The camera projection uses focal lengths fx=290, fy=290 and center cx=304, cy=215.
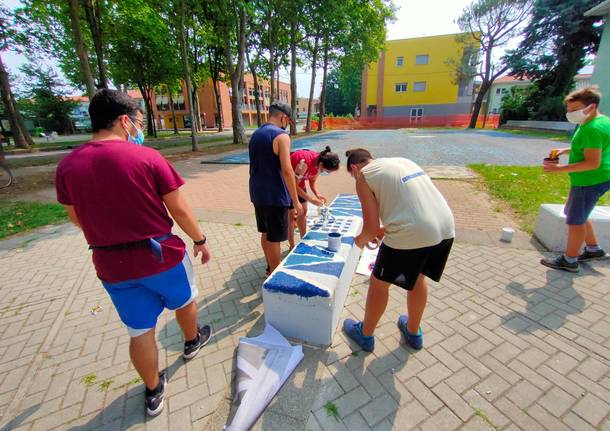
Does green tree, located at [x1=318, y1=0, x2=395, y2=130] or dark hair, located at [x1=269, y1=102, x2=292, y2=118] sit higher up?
green tree, located at [x1=318, y1=0, x2=395, y2=130]

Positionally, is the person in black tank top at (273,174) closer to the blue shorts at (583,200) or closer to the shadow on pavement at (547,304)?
the shadow on pavement at (547,304)

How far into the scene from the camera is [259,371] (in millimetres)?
2070

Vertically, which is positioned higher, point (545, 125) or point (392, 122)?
point (392, 122)

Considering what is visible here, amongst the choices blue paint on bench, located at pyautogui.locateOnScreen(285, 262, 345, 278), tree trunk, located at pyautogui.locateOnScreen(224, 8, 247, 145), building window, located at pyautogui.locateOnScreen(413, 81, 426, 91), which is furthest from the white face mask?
building window, located at pyautogui.locateOnScreen(413, 81, 426, 91)

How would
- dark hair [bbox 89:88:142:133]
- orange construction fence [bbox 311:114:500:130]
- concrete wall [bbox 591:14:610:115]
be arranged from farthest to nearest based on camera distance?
orange construction fence [bbox 311:114:500:130] < concrete wall [bbox 591:14:610:115] < dark hair [bbox 89:88:142:133]

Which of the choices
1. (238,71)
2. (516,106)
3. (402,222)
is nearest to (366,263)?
(402,222)

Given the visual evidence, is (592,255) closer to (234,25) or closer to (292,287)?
(292,287)

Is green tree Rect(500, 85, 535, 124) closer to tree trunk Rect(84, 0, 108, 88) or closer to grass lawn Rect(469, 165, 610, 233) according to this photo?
grass lawn Rect(469, 165, 610, 233)

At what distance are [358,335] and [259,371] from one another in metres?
0.83

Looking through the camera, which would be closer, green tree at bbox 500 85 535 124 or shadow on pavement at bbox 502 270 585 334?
shadow on pavement at bbox 502 270 585 334

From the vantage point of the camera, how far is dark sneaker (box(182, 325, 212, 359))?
7.51 feet

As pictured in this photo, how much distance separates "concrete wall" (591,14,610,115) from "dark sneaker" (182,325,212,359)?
950 inches

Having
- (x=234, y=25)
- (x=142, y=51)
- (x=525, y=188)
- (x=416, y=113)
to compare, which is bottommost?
(x=525, y=188)

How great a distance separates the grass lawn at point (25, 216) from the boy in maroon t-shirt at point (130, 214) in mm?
5163
